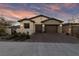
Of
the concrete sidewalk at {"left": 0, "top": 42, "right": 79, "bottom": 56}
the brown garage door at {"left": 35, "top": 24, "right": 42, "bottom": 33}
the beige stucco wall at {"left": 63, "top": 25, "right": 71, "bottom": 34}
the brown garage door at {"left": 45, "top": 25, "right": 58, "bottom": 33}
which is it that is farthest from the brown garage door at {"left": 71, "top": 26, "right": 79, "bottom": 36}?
the brown garage door at {"left": 35, "top": 24, "right": 42, "bottom": 33}

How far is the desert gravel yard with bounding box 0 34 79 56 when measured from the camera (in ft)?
19.4

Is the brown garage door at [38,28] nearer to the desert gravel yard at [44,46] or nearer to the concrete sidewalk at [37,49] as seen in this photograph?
the desert gravel yard at [44,46]

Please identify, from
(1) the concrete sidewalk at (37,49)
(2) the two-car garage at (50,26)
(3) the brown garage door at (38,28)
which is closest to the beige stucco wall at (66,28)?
(2) the two-car garage at (50,26)

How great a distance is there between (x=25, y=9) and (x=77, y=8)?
6.20 feet

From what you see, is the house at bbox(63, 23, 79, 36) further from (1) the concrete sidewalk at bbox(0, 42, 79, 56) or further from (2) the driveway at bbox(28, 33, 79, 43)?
(1) the concrete sidewalk at bbox(0, 42, 79, 56)

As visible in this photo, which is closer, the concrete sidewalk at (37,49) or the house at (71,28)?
the concrete sidewalk at (37,49)

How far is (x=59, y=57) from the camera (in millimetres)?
5605

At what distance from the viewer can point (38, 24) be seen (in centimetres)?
671

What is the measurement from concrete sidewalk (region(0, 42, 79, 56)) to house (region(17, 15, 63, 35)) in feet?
1.67

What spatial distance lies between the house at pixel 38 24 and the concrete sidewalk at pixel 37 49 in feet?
1.67

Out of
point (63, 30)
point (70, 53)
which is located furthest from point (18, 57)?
point (63, 30)

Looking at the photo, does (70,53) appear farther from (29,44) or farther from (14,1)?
(14,1)

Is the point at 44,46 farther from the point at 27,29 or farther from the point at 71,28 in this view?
the point at 71,28

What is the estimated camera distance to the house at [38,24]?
6672 mm
